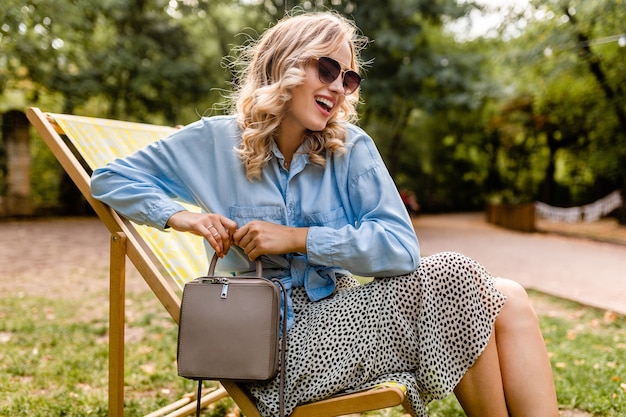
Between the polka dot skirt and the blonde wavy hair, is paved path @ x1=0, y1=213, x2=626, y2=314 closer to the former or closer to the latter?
the polka dot skirt

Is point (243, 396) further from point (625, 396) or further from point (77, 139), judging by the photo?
point (625, 396)

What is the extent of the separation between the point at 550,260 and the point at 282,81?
8.38 metres

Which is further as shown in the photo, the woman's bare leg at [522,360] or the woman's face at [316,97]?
the woman's face at [316,97]

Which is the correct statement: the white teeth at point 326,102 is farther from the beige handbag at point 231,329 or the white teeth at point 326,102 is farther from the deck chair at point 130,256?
the deck chair at point 130,256

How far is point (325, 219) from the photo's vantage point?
6.33 ft

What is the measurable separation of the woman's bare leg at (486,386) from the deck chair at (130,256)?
21cm

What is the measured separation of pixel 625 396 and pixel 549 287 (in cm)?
402

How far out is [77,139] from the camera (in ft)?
7.64

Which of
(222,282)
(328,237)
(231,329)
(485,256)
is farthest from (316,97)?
(485,256)

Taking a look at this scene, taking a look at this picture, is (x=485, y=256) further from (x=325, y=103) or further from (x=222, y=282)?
(x=222, y=282)

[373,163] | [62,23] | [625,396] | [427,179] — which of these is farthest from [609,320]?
[427,179]

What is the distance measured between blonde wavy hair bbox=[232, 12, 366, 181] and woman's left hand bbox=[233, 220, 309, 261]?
24 cm

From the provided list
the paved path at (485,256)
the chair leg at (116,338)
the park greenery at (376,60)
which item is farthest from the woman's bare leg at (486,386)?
the park greenery at (376,60)

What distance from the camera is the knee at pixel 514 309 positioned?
1.75 m
